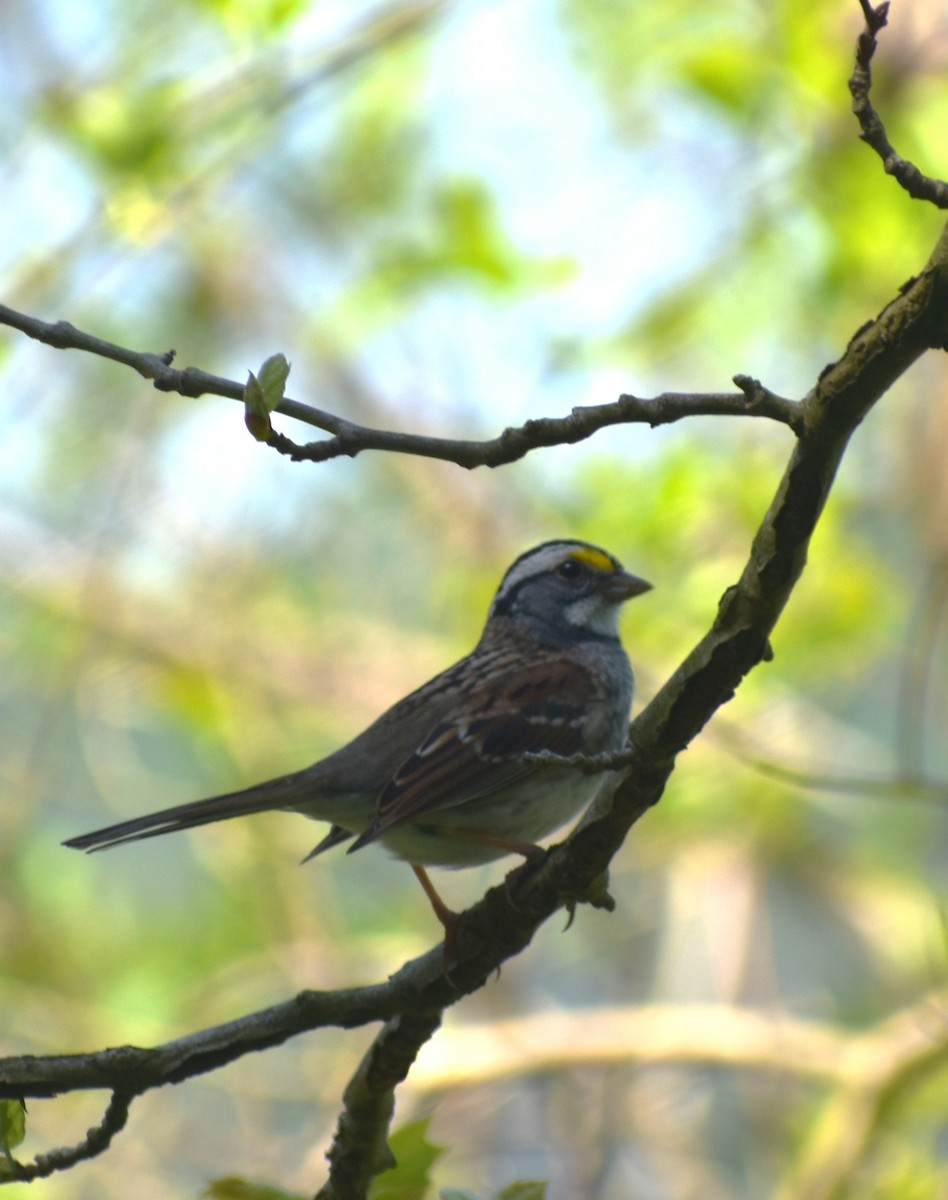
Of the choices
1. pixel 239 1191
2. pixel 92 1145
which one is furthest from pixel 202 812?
pixel 239 1191

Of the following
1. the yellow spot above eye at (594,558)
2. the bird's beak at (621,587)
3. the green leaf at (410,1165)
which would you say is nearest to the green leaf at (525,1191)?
the green leaf at (410,1165)

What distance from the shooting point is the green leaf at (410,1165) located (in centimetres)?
246

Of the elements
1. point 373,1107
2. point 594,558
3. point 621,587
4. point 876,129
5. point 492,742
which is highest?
point 594,558

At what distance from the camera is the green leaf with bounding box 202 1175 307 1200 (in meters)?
2.29

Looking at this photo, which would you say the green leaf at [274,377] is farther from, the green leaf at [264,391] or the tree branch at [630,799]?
the tree branch at [630,799]

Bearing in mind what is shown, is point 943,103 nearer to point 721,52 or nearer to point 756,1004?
point 721,52

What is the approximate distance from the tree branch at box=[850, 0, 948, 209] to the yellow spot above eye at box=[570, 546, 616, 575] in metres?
2.87

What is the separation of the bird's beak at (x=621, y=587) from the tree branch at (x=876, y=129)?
281cm

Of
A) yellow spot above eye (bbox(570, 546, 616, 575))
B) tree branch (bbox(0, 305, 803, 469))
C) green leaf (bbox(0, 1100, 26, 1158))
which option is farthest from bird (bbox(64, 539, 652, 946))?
tree branch (bbox(0, 305, 803, 469))

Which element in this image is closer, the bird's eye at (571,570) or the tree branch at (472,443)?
the tree branch at (472,443)

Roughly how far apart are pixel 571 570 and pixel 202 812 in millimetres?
1708

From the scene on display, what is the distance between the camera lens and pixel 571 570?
479 centimetres

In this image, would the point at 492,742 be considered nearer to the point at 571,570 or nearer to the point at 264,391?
the point at 571,570

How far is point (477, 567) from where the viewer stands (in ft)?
22.0
